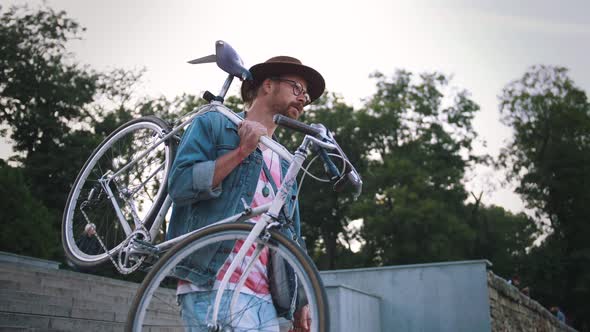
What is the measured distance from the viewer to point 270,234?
2.09 metres

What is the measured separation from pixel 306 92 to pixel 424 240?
82.0 feet

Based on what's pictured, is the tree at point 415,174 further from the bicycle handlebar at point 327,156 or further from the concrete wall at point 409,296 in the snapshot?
the bicycle handlebar at point 327,156

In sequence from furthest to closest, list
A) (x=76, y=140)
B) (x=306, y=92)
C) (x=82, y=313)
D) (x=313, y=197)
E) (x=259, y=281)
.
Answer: (x=313, y=197), (x=76, y=140), (x=82, y=313), (x=306, y=92), (x=259, y=281)

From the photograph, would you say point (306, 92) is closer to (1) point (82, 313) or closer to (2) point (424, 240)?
(1) point (82, 313)

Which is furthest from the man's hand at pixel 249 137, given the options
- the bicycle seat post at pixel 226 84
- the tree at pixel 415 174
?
the tree at pixel 415 174

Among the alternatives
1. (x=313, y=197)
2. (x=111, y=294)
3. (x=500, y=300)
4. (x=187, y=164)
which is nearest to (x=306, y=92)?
(x=187, y=164)

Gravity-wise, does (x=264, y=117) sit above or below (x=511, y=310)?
above

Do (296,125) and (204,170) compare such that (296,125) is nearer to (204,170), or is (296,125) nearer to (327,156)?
(327,156)

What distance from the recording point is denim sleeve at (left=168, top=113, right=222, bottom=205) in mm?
2242

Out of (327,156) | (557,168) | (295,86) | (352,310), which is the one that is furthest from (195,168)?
(557,168)

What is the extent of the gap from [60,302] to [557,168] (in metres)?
31.1

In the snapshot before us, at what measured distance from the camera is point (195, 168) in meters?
2.28

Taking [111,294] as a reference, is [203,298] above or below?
below

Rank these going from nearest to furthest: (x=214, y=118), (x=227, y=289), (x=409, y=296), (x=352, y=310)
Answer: (x=227, y=289), (x=214, y=118), (x=352, y=310), (x=409, y=296)
